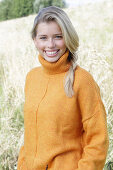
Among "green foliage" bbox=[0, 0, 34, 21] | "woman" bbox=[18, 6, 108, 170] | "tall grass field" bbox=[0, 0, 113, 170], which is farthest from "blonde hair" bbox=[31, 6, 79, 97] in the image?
"green foliage" bbox=[0, 0, 34, 21]

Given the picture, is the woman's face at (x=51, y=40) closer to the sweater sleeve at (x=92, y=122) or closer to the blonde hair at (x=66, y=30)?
the blonde hair at (x=66, y=30)

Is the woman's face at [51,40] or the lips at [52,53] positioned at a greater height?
the woman's face at [51,40]

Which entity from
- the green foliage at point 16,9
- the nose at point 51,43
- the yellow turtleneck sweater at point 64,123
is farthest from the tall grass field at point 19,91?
the green foliage at point 16,9

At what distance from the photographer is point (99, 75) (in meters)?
3.08

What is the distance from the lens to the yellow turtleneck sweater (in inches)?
51.4

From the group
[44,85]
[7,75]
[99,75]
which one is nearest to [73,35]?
[44,85]

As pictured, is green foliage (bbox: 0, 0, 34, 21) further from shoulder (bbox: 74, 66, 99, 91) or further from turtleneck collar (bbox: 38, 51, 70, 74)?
shoulder (bbox: 74, 66, 99, 91)

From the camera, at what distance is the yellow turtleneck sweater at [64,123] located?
51.4 inches

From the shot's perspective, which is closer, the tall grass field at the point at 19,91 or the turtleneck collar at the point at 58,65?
the turtleneck collar at the point at 58,65

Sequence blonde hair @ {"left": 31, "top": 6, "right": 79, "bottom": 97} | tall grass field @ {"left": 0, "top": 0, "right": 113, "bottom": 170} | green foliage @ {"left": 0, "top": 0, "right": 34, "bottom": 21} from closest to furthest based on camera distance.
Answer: blonde hair @ {"left": 31, "top": 6, "right": 79, "bottom": 97} < tall grass field @ {"left": 0, "top": 0, "right": 113, "bottom": 170} < green foliage @ {"left": 0, "top": 0, "right": 34, "bottom": 21}

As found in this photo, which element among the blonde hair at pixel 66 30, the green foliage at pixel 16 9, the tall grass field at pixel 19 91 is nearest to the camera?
the blonde hair at pixel 66 30

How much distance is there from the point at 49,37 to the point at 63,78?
25cm

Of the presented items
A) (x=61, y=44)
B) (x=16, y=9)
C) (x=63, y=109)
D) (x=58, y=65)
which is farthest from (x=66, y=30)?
(x=16, y=9)

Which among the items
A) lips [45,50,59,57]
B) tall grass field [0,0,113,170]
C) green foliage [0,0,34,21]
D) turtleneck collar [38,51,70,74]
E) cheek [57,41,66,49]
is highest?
green foliage [0,0,34,21]
